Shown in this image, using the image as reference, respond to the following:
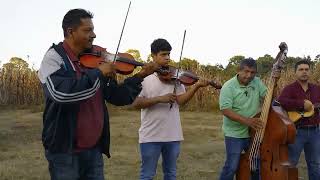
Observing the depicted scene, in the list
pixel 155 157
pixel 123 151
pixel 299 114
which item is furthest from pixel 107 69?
pixel 123 151

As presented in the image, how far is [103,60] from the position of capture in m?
3.71

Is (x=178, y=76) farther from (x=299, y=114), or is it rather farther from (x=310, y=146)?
(x=310, y=146)

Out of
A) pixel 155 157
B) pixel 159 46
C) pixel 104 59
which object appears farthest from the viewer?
pixel 155 157

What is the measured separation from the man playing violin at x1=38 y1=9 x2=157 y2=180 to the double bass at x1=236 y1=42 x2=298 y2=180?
82.0 inches

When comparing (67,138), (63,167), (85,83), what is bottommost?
(63,167)

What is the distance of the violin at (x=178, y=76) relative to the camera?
490 centimetres

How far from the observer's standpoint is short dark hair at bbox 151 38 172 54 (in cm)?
481

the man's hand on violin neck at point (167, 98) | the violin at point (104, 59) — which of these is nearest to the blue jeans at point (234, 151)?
the man's hand on violin neck at point (167, 98)

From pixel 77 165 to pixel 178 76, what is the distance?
1.90 meters

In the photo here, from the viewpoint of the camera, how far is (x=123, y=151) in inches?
377

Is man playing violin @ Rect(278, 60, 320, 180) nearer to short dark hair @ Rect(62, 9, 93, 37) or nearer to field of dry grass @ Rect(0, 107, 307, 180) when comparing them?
field of dry grass @ Rect(0, 107, 307, 180)

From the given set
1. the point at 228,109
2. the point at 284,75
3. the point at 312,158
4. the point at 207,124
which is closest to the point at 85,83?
the point at 228,109

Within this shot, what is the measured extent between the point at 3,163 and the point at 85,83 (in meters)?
5.71

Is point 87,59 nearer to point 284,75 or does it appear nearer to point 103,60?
point 103,60
